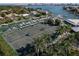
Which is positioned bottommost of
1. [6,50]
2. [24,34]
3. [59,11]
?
[6,50]

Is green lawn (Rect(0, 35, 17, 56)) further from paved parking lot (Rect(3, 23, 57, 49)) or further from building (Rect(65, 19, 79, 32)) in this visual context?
building (Rect(65, 19, 79, 32))

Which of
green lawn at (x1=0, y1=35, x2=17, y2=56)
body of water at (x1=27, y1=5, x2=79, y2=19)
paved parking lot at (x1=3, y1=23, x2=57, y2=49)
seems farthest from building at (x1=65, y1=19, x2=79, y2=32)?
green lawn at (x1=0, y1=35, x2=17, y2=56)

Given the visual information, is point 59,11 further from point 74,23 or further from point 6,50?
point 6,50

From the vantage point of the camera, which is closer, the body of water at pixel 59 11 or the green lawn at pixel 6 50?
the green lawn at pixel 6 50

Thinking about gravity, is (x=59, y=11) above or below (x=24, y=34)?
above

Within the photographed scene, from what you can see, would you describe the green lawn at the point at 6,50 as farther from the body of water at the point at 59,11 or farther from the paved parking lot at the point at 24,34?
the body of water at the point at 59,11

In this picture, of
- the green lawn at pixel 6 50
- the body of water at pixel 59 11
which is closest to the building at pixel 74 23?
the body of water at pixel 59 11

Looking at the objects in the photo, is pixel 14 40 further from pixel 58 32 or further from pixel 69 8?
pixel 69 8

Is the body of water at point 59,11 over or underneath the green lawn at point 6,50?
over

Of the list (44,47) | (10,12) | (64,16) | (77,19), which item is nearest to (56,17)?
(64,16)

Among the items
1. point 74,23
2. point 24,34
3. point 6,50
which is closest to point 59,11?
point 74,23
